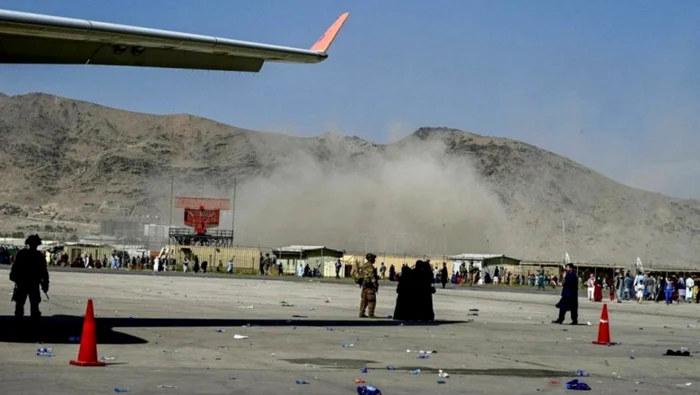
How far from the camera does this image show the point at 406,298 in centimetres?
3003

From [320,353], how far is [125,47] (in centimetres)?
760

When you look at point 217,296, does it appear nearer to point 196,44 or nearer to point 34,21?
point 196,44

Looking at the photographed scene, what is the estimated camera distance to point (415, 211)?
615 feet

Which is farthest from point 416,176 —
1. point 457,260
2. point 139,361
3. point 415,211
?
point 139,361

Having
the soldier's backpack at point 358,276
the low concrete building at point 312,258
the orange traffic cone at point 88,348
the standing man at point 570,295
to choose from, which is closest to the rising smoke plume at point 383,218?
the low concrete building at point 312,258

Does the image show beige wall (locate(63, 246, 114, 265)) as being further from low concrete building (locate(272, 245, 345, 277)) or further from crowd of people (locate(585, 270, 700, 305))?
crowd of people (locate(585, 270, 700, 305))

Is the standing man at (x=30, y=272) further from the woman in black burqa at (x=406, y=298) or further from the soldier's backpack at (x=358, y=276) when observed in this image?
the woman in black burqa at (x=406, y=298)

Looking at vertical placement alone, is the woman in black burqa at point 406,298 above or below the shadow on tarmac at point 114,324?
above

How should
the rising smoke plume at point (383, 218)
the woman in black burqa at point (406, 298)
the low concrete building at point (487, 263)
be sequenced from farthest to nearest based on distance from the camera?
the rising smoke plume at point (383, 218), the low concrete building at point (487, 263), the woman in black burqa at point (406, 298)

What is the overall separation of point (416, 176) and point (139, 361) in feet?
592

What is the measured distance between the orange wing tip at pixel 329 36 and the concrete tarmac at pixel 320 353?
5890 mm

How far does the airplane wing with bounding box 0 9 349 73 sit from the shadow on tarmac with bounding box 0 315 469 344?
5.34 meters

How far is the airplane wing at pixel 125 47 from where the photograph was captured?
1958 cm

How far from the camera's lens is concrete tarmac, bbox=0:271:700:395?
48.6ft
